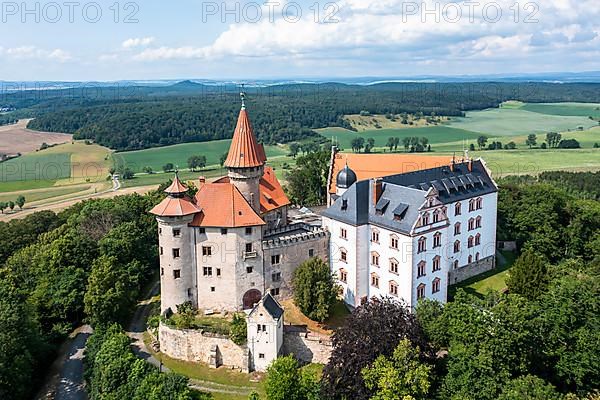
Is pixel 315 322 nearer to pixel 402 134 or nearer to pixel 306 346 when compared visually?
pixel 306 346

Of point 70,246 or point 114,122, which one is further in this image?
point 114,122

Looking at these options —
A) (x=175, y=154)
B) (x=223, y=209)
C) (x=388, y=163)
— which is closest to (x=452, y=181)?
(x=388, y=163)

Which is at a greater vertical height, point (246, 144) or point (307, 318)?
point (246, 144)

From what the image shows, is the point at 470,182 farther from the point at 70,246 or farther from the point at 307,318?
the point at 70,246

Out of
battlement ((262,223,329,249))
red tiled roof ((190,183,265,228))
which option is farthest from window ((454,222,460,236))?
red tiled roof ((190,183,265,228))

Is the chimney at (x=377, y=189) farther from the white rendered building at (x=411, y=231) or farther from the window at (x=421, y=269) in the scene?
the window at (x=421, y=269)

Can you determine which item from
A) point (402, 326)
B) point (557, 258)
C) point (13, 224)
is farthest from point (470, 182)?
point (13, 224)

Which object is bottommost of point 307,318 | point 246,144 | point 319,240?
point 307,318
